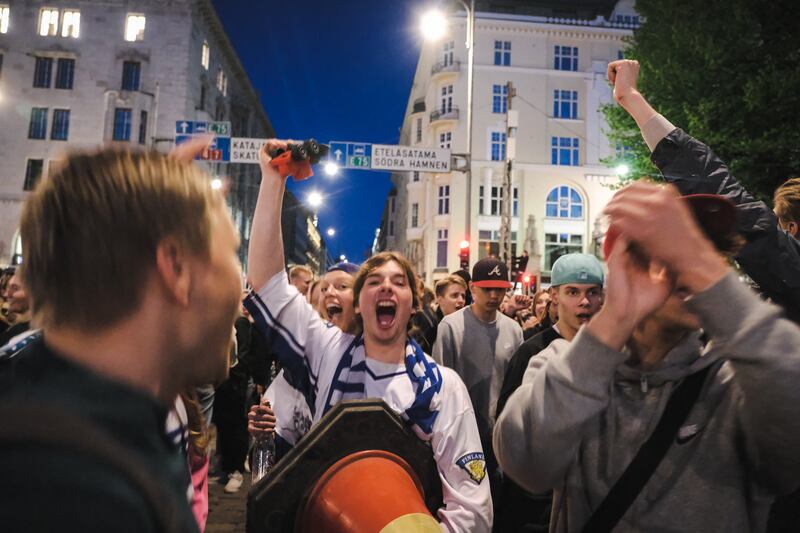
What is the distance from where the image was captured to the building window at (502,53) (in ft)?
127

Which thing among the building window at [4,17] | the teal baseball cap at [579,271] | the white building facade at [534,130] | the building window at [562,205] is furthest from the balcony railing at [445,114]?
the teal baseball cap at [579,271]

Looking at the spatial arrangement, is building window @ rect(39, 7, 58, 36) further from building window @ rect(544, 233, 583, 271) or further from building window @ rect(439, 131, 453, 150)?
building window @ rect(544, 233, 583, 271)

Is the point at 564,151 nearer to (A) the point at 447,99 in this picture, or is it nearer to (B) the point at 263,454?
(A) the point at 447,99

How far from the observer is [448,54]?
40.2 meters

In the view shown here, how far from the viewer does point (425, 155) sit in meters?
17.0

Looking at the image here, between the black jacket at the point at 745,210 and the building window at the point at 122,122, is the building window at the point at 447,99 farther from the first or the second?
the black jacket at the point at 745,210

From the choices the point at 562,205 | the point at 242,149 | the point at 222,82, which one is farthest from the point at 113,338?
the point at 222,82

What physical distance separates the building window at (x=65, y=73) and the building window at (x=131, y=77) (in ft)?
11.2

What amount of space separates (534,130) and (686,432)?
3863 centimetres

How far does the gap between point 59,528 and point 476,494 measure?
5.78 feet

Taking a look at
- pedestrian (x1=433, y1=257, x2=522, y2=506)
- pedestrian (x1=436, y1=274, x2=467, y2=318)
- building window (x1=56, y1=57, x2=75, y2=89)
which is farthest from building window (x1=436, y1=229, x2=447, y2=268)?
pedestrian (x1=433, y1=257, x2=522, y2=506)

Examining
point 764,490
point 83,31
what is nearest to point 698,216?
point 764,490

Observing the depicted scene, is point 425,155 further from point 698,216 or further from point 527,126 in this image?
point 527,126

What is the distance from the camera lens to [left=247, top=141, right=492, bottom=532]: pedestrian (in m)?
2.35
